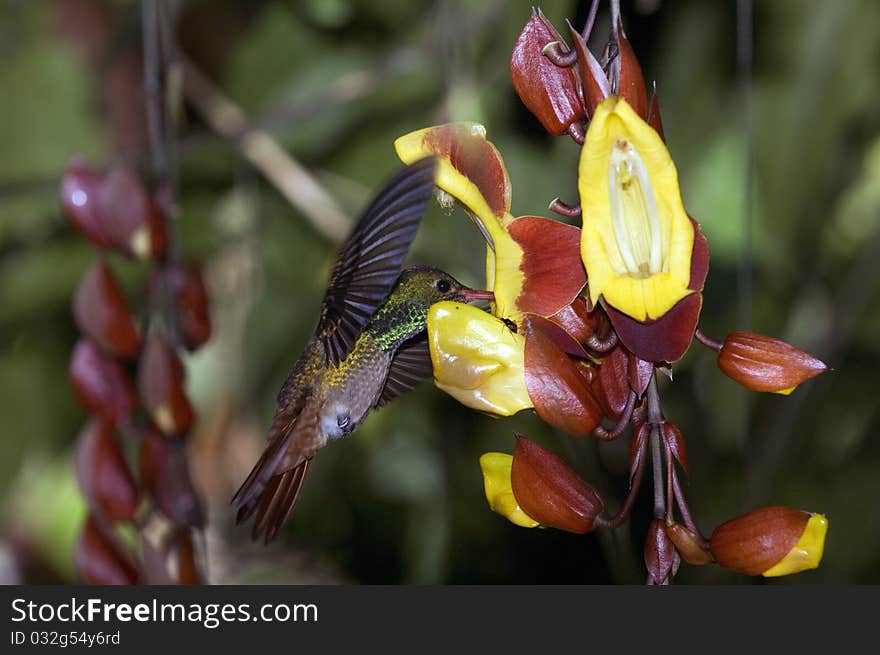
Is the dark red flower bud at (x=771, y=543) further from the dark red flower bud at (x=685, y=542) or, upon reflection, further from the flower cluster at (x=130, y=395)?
the flower cluster at (x=130, y=395)

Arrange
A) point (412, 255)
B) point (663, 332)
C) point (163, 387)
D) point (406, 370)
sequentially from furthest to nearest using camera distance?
point (412, 255)
point (163, 387)
point (406, 370)
point (663, 332)

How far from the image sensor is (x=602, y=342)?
421mm

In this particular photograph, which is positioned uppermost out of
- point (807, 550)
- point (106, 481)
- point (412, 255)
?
point (412, 255)

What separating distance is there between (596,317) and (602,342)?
0.01 meters

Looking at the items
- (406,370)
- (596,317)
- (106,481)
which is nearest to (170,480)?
(106,481)

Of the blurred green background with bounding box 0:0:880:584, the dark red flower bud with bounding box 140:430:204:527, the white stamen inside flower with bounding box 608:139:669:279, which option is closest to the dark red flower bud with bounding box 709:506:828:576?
the white stamen inside flower with bounding box 608:139:669:279

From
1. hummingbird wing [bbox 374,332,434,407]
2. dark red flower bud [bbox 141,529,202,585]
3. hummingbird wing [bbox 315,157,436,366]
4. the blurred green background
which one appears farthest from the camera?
the blurred green background

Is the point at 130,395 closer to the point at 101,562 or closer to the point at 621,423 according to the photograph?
the point at 101,562

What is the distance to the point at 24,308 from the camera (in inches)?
50.7

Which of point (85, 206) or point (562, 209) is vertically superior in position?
point (85, 206)

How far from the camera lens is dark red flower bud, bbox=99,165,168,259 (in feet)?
2.47

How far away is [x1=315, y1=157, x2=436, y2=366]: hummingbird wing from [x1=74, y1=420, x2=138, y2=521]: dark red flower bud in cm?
39

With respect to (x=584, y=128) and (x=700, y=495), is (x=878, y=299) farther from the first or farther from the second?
(x=584, y=128)

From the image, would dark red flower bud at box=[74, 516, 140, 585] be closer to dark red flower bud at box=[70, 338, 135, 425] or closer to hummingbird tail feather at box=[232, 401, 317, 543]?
dark red flower bud at box=[70, 338, 135, 425]
